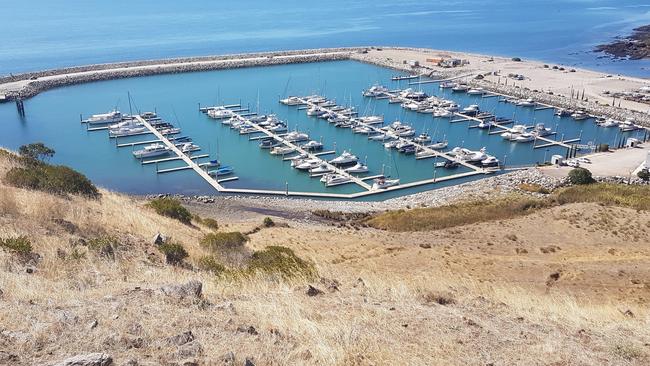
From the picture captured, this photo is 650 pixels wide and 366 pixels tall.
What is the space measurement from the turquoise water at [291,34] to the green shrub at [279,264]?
289 feet

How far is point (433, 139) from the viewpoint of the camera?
54.7 m

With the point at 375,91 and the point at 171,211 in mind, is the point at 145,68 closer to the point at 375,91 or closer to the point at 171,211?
the point at 375,91

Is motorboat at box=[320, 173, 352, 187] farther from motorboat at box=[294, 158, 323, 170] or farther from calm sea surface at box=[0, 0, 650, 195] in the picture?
motorboat at box=[294, 158, 323, 170]

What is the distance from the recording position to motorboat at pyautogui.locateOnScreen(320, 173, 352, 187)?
142 feet

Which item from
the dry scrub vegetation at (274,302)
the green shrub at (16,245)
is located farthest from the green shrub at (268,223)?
the green shrub at (16,245)

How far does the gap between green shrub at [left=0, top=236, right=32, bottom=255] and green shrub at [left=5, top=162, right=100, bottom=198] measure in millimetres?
10084

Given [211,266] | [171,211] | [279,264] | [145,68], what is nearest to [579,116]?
[171,211]

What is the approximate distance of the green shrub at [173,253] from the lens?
15.3 meters

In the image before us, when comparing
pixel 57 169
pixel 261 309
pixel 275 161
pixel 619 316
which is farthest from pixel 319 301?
pixel 275 161

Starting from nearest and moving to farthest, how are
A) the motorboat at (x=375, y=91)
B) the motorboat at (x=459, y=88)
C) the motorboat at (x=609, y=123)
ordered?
the motorboat at (x=609, y=123)
the motorboat at (x=375, y=91)
the motorboat at (x=459, y=88)

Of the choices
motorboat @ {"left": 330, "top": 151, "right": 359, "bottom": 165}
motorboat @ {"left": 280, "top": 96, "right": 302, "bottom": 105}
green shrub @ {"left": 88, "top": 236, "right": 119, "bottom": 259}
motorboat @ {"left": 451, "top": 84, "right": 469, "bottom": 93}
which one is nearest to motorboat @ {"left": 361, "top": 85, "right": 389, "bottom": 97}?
motorboat @ {"left": 280, "top": 96, "right": 302, "bottom": 105}

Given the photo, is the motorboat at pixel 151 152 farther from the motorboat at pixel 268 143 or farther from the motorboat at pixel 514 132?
the motorboat at pixel 514 132

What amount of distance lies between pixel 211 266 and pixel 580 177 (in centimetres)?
3383

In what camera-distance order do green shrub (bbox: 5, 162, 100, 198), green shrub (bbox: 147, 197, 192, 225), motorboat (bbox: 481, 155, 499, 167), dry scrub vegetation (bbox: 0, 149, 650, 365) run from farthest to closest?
motorboat (bbox: 481, 155, 499, 167) → green shrub (bbox: 147, 197, 192, 225) → green shrub (bbox: 5, 162, 100, 198) → dry scrub vegetation (bbox: 0, 149, 650, 365)
